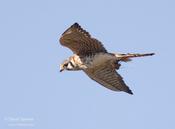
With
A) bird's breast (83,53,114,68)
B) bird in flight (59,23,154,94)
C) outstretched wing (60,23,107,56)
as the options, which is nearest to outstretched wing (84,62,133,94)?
bird in flight (59,23,154,94)

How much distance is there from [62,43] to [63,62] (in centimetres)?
115

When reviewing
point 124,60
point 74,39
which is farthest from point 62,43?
point 124,60

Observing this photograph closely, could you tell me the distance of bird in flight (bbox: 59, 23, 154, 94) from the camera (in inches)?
729

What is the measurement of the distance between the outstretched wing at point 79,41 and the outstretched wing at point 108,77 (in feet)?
3.05

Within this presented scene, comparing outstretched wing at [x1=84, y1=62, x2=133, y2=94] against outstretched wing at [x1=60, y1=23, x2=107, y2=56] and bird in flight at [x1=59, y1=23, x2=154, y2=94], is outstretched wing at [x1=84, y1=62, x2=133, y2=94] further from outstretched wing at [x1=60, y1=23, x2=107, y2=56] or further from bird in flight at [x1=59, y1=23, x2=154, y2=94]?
outstretched wing at [x1=60, y1=23, x2=107, y2=56]

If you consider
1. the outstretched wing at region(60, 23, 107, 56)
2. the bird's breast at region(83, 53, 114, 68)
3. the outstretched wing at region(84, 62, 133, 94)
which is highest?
the outstretched wing at region(60, 23, 107, 56)

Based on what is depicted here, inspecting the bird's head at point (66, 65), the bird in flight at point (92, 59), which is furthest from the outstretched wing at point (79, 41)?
the bird's head at point (66, 65)

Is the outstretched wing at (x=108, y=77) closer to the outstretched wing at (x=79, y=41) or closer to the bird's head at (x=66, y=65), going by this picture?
the bird's head at (x=66, y=65)

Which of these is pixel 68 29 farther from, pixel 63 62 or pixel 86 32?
pixel 63 62

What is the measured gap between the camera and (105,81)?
2019 centimetres

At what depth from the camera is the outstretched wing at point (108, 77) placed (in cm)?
1994

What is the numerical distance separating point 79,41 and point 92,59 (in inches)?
24.6

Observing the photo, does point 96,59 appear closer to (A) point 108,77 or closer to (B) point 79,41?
(B) point 79,41

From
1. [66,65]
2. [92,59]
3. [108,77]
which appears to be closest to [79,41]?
[92,59]
